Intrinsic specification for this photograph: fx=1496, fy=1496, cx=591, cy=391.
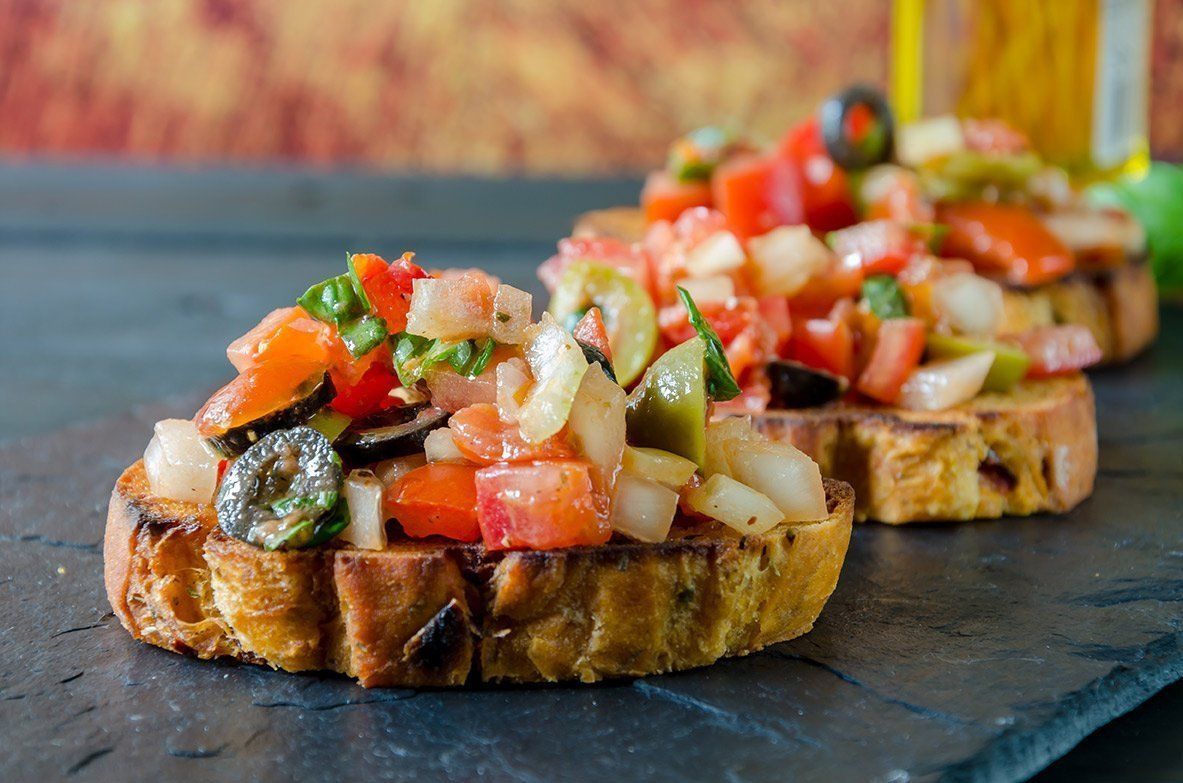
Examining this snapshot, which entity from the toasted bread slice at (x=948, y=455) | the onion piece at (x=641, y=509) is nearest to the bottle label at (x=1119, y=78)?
the toasted bread slice at (x=948, y=455)

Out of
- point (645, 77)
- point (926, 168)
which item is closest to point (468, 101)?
point (645, 77)

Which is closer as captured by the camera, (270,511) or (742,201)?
(270,511)

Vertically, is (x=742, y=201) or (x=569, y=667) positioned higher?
(x=742, y=201)

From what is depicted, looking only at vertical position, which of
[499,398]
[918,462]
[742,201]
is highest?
[742,201]

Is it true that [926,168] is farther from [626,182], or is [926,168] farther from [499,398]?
[626,182]

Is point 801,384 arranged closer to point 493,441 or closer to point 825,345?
point 825,345

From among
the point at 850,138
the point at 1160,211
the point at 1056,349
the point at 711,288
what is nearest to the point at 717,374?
the point at 711,288
